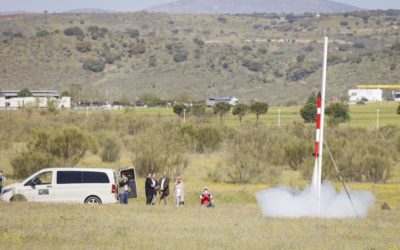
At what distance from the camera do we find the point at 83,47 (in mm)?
138250

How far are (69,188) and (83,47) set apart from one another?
113 meters

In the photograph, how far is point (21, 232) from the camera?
19.4m

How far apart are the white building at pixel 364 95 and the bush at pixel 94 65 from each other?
38404 millimetres

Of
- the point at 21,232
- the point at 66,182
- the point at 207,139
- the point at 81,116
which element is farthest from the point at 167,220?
the point at 81,116

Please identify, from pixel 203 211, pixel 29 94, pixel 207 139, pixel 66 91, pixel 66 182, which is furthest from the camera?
pixel 66 91

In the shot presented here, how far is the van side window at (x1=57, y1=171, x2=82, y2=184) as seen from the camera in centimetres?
2755

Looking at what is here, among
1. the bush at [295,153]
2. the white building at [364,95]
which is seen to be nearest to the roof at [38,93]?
the white building at [364,95]

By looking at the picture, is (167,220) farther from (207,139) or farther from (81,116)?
(81,116)

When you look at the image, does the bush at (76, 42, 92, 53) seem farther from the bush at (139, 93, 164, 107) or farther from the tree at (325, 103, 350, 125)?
the tree at (325, 103, 350, 125)

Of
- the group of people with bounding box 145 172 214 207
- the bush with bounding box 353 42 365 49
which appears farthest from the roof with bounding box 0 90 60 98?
the group of people with bounding box 145 172 214 207

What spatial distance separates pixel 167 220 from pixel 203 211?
2.71 meters

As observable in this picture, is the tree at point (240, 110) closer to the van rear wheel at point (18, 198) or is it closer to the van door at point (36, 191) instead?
the van door at point (36, 191)

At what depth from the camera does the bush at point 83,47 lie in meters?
138

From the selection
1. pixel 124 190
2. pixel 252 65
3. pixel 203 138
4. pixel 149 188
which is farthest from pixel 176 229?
pixel 252 65
